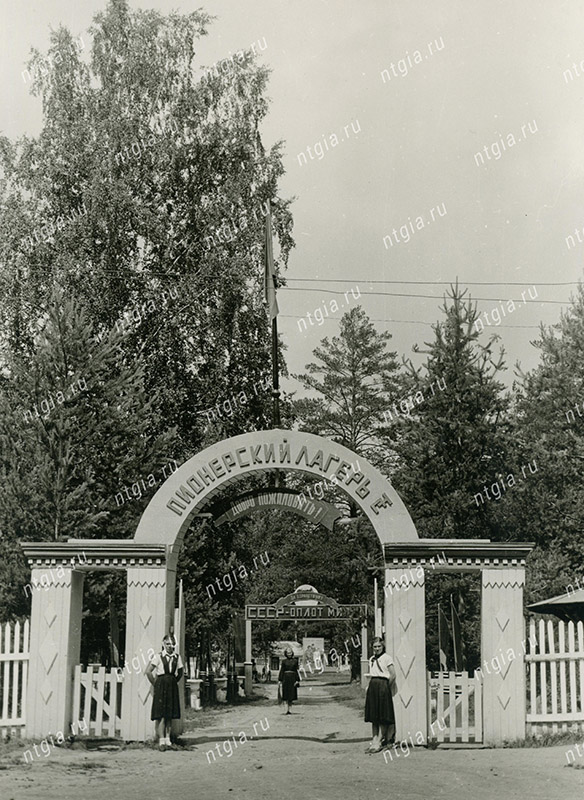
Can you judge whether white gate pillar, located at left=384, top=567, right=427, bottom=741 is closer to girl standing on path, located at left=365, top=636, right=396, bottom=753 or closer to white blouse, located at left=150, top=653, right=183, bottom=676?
girl standing on path, located at left=365, top=636, right=396, bottom=753

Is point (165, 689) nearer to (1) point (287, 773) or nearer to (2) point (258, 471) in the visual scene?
(1) point (287, 773)

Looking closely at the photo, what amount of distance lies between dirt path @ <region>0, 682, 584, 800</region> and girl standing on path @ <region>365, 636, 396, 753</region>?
14.4 inches

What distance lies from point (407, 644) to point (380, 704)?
965 mm

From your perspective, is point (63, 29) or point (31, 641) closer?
point (31, 641)

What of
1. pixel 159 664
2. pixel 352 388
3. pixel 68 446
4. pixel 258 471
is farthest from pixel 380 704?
pixel 352 388

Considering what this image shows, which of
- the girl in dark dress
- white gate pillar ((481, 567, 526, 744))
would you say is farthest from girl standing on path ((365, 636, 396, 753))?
the girl in dark dress

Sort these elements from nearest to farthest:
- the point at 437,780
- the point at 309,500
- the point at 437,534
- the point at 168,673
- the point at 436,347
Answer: the point at 437,780
the point at 168,673
the point at 309,500
the point at 437,534
the point at 436,347

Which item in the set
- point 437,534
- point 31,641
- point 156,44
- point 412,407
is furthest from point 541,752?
point 156,44

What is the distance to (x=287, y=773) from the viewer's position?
10.7 meters

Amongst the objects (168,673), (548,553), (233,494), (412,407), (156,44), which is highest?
(156,44)

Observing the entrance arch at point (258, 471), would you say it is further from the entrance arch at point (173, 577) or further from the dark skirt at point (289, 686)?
the dark skirt at point (289, 686)

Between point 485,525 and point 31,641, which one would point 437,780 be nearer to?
point 31,641

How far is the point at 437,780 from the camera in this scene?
33.3ft

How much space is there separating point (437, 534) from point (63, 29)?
1708cm
